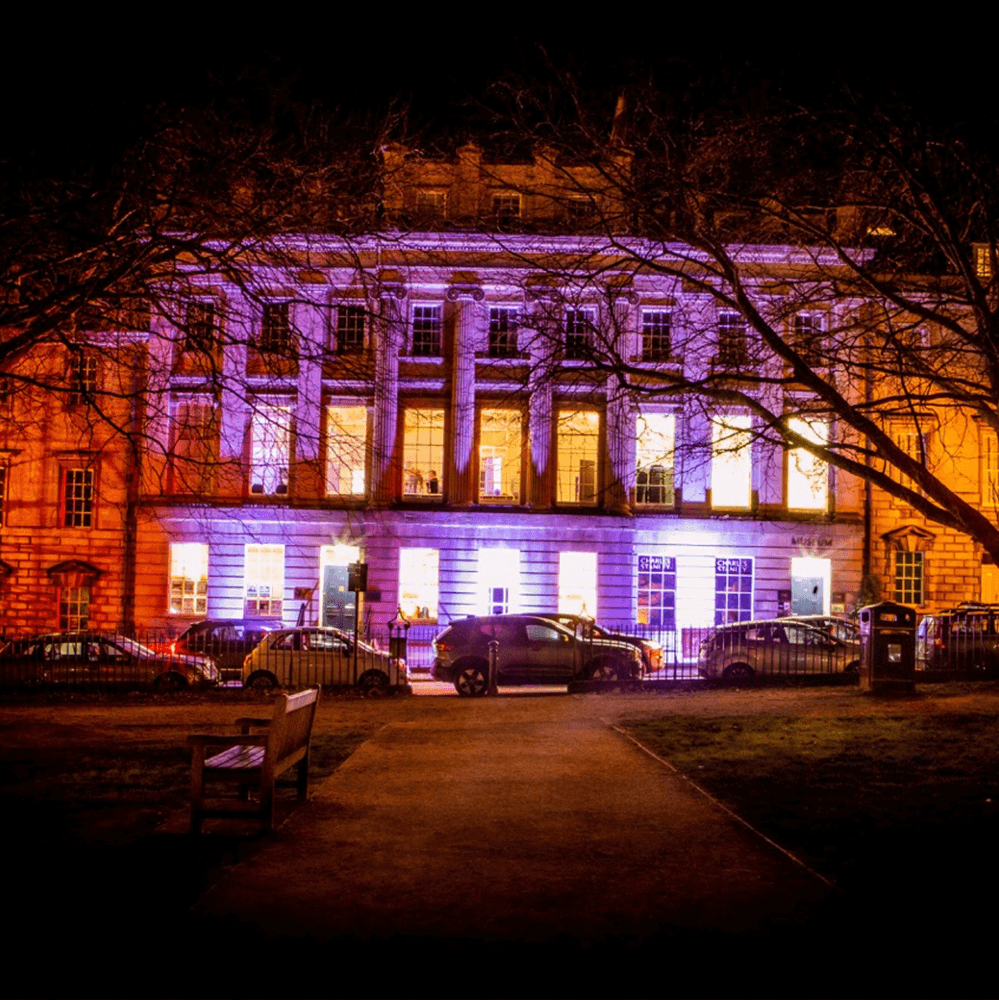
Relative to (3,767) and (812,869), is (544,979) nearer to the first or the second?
(812,869)

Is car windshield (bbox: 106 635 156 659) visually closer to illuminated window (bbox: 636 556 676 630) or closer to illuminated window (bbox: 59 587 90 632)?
illuminated window (bbox: 59 587 90 632)

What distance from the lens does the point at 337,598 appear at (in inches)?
1603

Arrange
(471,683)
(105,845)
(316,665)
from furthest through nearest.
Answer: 1. (316,665)
2. (471,683)
3. (105,845)

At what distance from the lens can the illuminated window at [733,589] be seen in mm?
40719

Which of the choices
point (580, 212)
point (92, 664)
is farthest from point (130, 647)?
point (580, 212)

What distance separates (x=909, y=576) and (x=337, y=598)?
20.7m

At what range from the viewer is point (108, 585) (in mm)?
41031

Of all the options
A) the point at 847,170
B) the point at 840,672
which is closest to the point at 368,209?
the point at 847,170

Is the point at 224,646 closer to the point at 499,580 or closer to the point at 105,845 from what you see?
the point at 499,580

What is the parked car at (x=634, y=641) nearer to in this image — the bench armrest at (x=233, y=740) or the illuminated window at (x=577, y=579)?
the illuminated window at (x=577, y=579)

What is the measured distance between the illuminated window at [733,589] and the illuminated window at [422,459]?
10534 mm

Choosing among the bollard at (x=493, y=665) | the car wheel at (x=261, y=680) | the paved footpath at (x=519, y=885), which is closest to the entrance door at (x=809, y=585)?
the bollard at (x=493, y=665)

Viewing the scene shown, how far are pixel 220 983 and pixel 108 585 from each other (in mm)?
38067

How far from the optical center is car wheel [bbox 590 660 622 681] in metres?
25.6
